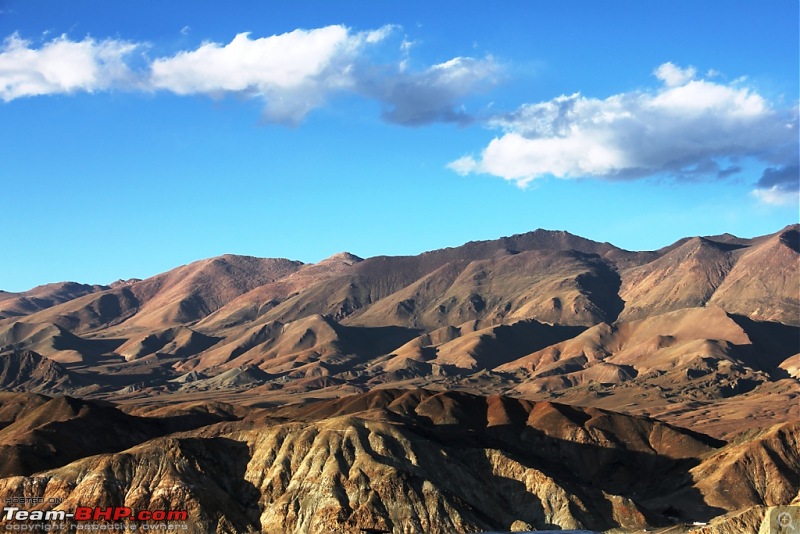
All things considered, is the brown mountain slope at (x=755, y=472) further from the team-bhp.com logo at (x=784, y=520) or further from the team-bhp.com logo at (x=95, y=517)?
the team-bhp.com logo at (x=95, y=517)

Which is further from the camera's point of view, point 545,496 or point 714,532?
point 545,496

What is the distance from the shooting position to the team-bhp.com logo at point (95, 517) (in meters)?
133

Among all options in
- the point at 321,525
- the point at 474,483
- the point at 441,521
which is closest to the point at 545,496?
the point at 474,483

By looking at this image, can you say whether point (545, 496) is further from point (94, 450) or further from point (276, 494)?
point (94, 450)

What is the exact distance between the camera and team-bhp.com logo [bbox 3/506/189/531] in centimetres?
13312

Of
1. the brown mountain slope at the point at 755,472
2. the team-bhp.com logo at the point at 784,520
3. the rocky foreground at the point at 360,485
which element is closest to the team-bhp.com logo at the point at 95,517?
the rocky foreground at the point at 360,485

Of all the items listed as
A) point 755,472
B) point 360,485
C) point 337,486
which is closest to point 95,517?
point 337,486

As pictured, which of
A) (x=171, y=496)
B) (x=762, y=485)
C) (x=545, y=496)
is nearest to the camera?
(x=171, y=496)

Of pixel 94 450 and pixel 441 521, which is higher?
pixel 94 450

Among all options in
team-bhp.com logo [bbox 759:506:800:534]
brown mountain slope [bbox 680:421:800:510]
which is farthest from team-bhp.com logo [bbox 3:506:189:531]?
brown mountain slope [bbox 680:421:800:510]

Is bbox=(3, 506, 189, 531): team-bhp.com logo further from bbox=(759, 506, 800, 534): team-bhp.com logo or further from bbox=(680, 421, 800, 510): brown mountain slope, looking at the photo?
bbox=(680, 421, 800, 510): brown mountain slope

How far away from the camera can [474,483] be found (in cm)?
15338

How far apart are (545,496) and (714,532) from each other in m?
38.4

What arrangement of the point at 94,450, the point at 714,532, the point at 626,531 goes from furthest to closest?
the point at 94,450, the point at 626,531, the point at 714,532
